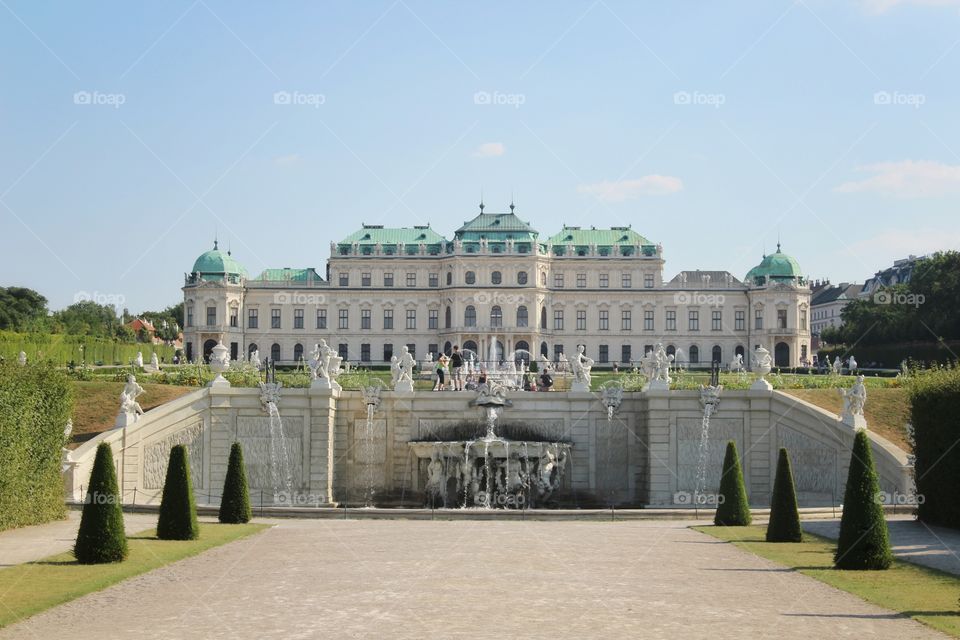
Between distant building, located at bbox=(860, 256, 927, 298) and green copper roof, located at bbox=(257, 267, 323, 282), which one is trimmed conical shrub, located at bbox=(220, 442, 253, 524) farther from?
distant building, located at bbox=(860, 256, 927, 298)

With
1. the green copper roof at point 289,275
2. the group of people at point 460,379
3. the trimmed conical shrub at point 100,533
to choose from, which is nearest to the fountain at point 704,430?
the group of people at point 460,379

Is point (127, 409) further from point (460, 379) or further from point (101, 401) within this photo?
point (460, 379)

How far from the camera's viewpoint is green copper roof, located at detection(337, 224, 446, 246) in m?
96.9

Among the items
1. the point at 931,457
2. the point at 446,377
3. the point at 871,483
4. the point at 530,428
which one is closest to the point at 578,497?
the point at 530,428

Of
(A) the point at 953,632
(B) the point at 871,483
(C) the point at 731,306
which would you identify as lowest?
(A) the point at 953,632

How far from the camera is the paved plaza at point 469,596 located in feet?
38.4

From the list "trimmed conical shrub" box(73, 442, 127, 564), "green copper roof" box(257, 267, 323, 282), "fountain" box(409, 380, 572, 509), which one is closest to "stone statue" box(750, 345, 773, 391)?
"fountain" box(409, 380, 572, 509)

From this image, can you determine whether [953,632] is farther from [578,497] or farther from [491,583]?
[578,497]

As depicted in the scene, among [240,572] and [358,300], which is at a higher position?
[358,300]

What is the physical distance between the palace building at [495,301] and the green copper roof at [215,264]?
10cm

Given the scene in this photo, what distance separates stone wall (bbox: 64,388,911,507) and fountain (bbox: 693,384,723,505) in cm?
12

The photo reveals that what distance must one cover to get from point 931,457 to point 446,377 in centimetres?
1791

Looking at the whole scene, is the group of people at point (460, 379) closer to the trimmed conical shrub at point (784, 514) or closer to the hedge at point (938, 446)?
the hedge at point (938, 446)

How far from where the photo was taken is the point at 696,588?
47.5 feet
